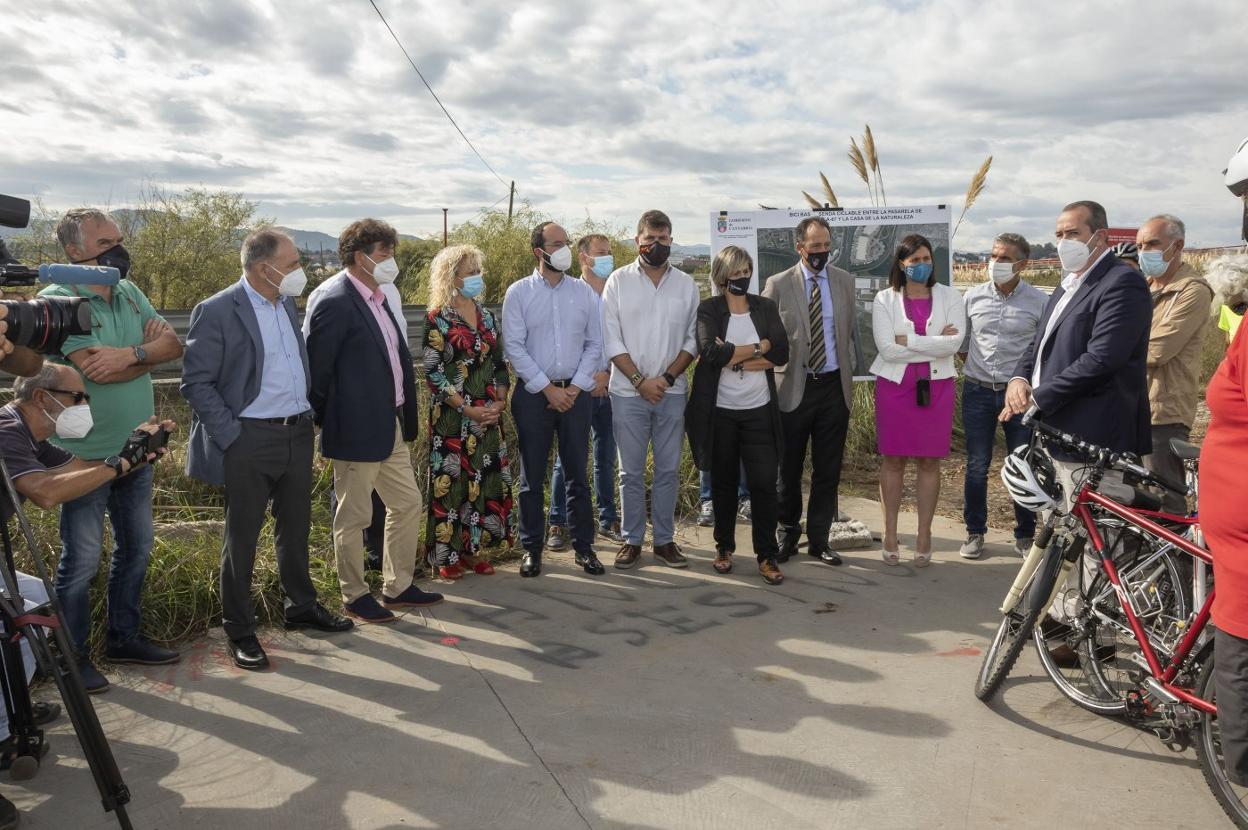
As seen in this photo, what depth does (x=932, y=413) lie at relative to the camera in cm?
561

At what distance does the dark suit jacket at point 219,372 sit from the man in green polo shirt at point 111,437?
24cm

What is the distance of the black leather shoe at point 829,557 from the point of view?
5.72 meters

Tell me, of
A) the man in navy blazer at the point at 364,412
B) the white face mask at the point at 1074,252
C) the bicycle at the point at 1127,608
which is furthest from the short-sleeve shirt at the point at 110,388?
the white face mask at the point at 1074,252

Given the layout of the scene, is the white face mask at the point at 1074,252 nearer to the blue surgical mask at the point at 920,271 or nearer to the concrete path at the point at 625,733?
the blue surgical mask at the point at 920,271

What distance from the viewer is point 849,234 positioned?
6.56m

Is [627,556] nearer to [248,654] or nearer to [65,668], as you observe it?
[248,654]

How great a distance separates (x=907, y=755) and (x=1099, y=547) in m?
1.05

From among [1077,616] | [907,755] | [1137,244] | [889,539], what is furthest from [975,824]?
[1137,244]

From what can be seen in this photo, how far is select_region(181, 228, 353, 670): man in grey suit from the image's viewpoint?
4.14 m

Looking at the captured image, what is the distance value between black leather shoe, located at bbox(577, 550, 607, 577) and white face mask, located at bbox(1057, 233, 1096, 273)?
296 centimetres

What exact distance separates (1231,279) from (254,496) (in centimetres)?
525

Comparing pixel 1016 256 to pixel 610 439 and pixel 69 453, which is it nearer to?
pixel 610 439

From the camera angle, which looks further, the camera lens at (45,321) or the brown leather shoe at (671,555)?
the brown leather shoe at (671,555)

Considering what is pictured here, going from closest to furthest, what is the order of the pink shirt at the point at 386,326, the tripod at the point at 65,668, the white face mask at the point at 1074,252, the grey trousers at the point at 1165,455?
the tripod at the point at 65,668 < the white face mask at the point at 1074,252 < the pink shirt at the point at 386,326 < the grey trousers at the point at 1165,455
